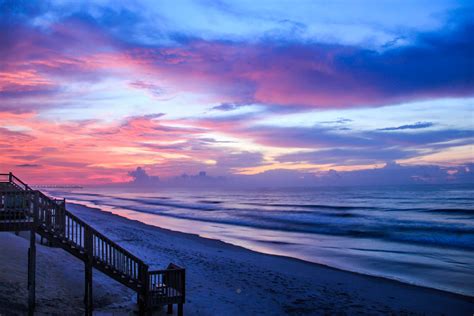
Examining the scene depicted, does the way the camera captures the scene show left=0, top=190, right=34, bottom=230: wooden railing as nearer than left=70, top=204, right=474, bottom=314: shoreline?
Yes

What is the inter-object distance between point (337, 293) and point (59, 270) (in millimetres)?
13173

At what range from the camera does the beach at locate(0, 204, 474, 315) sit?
14.7 m

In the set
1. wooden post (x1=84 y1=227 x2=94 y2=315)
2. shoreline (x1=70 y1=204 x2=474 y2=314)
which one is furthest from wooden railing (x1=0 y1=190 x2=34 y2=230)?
shoreline (x1=70 y1=204 x2=474 y2=314)

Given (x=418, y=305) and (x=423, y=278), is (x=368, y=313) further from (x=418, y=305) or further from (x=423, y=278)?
(x=423, y=278)

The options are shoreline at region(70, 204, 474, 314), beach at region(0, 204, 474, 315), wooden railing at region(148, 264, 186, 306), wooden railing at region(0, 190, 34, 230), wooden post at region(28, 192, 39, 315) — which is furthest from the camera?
shoreline at region(70, 204, 474, 314)

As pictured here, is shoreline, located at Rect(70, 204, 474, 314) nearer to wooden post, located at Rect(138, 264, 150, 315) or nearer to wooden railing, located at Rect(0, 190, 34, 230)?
wooden post, located at Rect(138, 264, 150, 315)

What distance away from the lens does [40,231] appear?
12.9 meters

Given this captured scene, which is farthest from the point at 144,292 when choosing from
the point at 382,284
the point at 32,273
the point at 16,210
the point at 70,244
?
the point at 382,284

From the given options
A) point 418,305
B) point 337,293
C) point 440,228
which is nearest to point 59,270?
point 337,293

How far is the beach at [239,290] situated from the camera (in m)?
14.7

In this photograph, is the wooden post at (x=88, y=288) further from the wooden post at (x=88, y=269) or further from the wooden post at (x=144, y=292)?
the wooden post at (x=144, y=292)

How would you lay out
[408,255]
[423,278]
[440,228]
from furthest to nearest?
1. [440,228]
2. [408,255]
3. [423,278]

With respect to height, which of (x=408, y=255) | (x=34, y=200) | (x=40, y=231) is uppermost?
(x=34, y=200)

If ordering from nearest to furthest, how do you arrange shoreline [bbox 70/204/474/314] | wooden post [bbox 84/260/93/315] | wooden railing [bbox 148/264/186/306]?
wooden post [bbox 84/260/93/315] → wooden railing [bbox 148/264/186/306] → shoreline [bbox 70/204/474/314]
